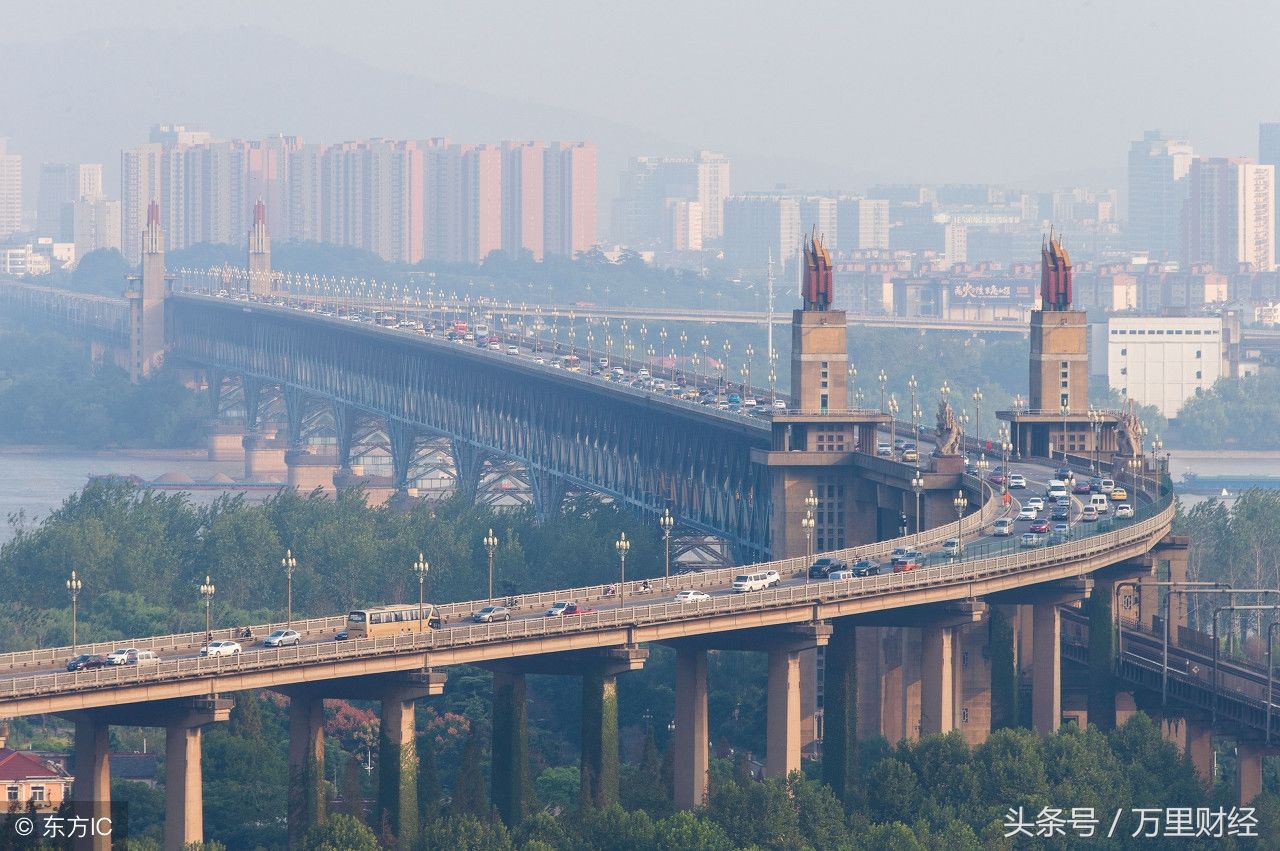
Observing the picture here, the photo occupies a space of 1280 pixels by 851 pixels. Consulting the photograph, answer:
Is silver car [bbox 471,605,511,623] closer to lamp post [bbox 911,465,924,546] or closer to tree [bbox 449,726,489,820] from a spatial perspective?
tree [bbox 449,726,489,820]

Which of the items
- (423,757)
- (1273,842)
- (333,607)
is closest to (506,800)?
(423,757)

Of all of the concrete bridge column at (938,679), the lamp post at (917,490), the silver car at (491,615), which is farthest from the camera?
the lamp post at (917,490)

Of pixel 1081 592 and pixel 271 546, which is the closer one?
pixel 1081 592

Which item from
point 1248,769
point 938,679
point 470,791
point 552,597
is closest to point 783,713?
point 552,597

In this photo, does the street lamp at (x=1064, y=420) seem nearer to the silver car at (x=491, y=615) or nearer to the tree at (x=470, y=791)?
the silver car at (x=491, y=615)

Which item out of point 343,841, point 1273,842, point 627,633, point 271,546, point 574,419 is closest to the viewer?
point 343,841

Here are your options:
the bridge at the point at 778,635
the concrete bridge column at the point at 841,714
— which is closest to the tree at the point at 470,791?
the bridge at the point at 778,635

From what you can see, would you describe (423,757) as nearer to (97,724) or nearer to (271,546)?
(97,724)
